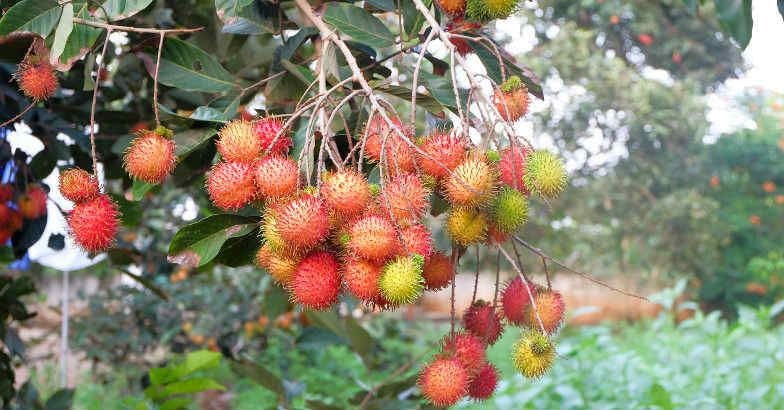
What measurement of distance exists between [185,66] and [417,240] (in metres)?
0.43

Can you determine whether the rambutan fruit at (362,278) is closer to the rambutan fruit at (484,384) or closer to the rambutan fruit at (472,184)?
the rambutan fruit at (472,184)

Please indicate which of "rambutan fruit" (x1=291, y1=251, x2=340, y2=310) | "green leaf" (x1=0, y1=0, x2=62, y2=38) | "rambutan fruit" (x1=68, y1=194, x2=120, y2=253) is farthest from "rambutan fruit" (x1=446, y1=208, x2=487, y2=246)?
"green leaf" (x1=0, y1=0, x2=62, y2=38)

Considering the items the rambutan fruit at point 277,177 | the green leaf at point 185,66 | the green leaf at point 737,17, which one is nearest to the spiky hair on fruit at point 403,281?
the rambutan fruit at point 277,177

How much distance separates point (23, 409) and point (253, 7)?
1232 millimetres

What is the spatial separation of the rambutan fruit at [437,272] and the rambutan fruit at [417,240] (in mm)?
47

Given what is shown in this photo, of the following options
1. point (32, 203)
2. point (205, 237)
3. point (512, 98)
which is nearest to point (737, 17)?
point (512, 98)

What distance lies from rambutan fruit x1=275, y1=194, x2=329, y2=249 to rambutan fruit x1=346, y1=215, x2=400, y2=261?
3cm

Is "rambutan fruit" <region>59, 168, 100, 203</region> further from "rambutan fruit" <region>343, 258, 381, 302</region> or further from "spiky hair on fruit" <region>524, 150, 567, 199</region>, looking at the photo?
"spiky hair on fruit" <region>524, 150, 567, 199</region>

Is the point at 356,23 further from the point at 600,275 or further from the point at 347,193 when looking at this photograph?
the point at 600,275

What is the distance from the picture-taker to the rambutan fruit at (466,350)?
872mm

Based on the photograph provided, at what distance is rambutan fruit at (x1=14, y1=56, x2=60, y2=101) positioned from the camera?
0.95 m

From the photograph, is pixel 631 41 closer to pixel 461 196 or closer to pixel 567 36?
pixel 567 36

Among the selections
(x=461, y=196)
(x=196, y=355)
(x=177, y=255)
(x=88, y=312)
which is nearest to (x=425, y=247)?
(x=461, y=196)

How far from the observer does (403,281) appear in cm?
73
